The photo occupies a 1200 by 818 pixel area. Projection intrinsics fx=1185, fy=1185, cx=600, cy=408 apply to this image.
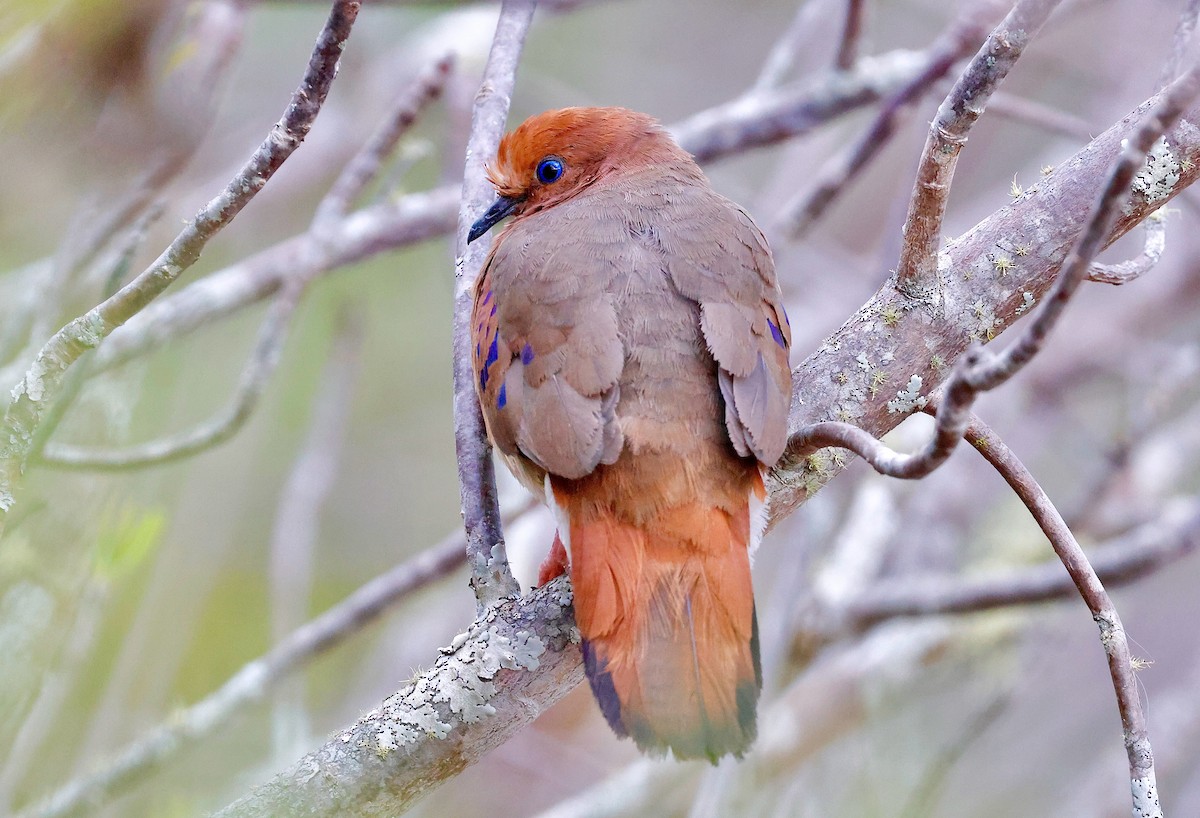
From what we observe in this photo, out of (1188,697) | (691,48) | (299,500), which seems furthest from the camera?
(691,48)

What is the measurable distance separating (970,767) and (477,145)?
368cm

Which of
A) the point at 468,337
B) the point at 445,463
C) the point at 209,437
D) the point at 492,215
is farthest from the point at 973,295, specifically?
the point at 445,463

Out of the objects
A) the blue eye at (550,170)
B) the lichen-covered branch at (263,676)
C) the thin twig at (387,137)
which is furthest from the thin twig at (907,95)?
A: the lichen-covered branch at (263,676)

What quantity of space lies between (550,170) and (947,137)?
156 centimetres

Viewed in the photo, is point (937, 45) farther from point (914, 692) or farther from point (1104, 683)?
point (1104, 683)

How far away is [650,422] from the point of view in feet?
7.88

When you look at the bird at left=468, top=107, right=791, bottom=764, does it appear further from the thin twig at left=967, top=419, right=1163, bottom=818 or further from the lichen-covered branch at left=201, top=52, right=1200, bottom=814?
the thin twig at left=967, top=419, right=1163, bottom=818

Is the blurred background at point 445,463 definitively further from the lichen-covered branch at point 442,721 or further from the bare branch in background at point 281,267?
the lichen-covered branch at point 442,721

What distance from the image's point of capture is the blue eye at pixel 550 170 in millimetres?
3424

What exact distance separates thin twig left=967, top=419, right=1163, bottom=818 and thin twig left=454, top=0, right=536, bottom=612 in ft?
3.07

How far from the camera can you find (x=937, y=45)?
163 inches

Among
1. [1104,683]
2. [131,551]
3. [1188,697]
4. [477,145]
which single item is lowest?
[1104,683]

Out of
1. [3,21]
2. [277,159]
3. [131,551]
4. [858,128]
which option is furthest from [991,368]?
[858,128]

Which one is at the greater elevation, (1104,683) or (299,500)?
(299,500)
